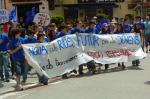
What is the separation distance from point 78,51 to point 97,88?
10.1 ft

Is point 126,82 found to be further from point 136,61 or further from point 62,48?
point 136,61

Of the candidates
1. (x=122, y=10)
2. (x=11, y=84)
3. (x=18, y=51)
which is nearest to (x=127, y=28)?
(x=11, y=84)

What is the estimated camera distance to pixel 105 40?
16.4 metres

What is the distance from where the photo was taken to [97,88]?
1243 centimetres

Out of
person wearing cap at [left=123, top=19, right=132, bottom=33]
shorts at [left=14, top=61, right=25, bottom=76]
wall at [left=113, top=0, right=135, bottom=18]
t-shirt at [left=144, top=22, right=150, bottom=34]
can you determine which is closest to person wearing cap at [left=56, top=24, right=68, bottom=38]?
shorts at [left=14, top=61, right=25, bottom=76]

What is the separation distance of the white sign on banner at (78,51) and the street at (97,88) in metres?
0.47

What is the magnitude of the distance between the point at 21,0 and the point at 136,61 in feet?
98.2

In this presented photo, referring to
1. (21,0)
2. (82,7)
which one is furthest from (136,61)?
(82,7)

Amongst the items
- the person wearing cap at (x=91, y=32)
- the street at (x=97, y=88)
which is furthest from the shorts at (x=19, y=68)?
the person wearing cap at (x=91, y=32)

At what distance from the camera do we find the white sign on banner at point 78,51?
13836 mm

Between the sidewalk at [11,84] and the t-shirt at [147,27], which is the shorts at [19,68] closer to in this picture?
the sidewalk at [11,84]

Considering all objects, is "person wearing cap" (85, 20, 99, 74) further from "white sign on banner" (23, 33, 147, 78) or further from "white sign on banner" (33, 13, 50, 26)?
"white sign on banner" (33, 13, 50, 26)

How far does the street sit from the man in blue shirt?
162 cm

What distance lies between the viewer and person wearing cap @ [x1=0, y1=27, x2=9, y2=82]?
14172 mm
